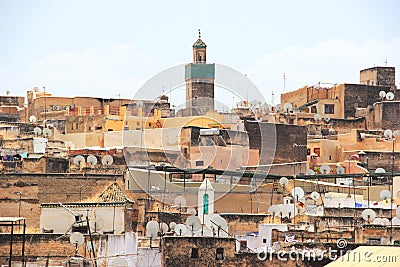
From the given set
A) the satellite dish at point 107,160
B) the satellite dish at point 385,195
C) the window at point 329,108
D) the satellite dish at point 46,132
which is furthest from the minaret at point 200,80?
the satellite dish at point 385,195

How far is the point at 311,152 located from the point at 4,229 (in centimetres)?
1645

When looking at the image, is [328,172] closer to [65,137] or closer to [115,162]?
[115,162]

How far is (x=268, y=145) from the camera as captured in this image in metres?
35.1

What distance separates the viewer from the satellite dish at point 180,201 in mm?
27828

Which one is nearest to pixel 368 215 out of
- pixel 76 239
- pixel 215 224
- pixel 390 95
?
pixel 215 224

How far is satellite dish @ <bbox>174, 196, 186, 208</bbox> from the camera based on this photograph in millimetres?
27828

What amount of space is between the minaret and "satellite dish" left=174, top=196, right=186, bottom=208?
12.9m

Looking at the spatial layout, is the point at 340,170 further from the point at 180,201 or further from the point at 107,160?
the point at 107,160

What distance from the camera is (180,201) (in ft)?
92.0

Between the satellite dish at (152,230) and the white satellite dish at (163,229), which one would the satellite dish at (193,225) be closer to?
the satellite dish at (152,230)

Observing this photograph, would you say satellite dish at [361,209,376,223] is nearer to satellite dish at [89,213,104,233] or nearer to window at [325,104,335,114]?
satellite dish at [89,213,104,233]

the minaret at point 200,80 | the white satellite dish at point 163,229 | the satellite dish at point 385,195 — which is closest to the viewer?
the white satellite dish at point 163,229

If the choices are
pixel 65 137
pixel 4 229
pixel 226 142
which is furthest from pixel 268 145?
pixel 4 229

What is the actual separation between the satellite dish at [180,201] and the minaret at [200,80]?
42.2ft
